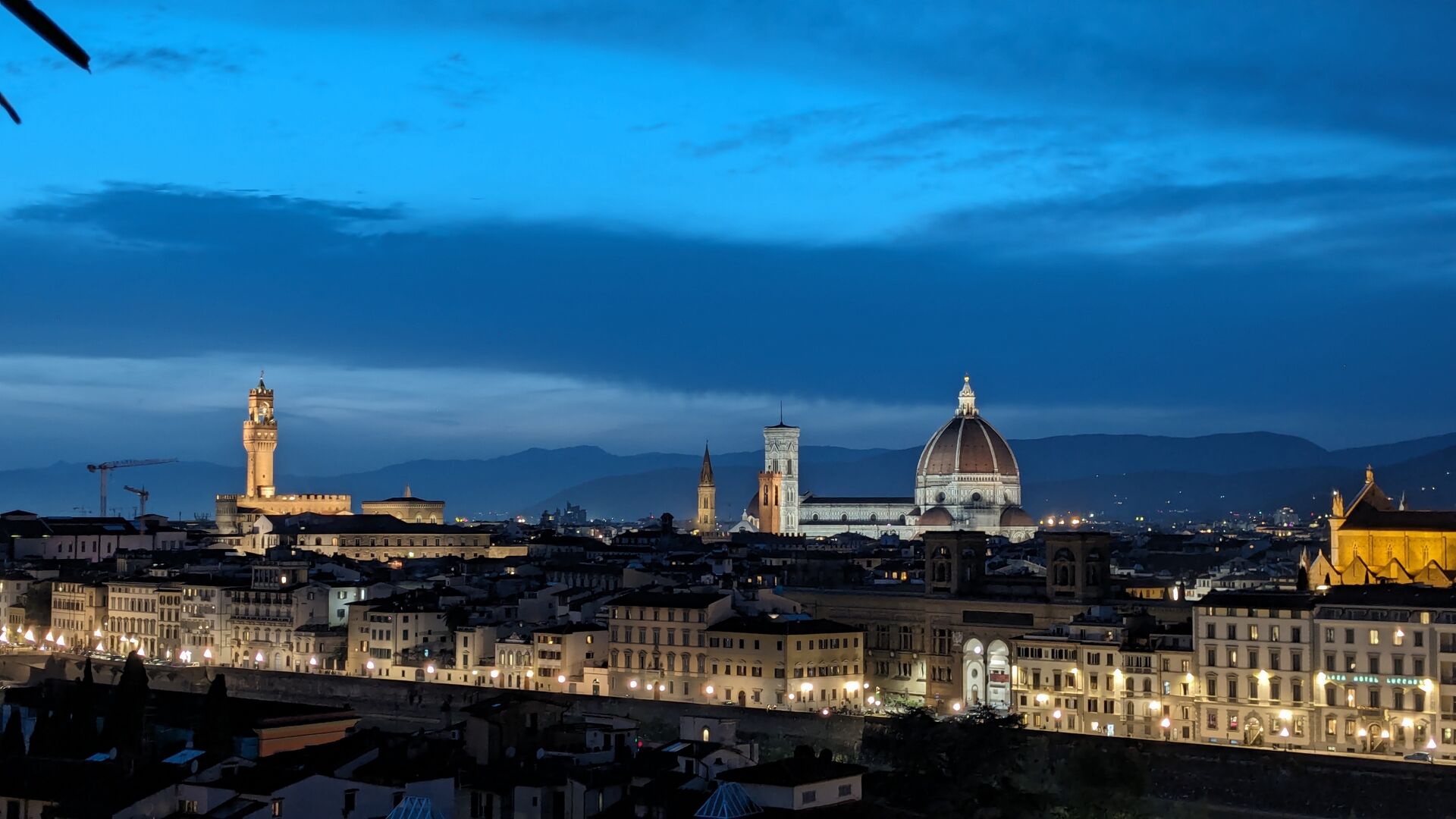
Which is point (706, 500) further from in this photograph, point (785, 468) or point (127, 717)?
point (127, 717)

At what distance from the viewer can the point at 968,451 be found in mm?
175875

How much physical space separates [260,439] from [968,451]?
61.0 meters

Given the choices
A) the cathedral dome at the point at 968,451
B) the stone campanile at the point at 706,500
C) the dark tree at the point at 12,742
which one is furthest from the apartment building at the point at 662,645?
the stone campanile at the point at 706,500

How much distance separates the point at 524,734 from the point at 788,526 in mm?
143814

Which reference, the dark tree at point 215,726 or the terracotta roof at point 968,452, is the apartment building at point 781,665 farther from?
the terracotta roof at point 968,452

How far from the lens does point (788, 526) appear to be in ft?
609

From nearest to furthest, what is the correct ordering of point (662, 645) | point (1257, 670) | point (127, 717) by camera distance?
point (127, 717)
point (1257, 670)
point (662, 645)

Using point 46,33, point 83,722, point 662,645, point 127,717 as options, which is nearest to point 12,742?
point 83,722

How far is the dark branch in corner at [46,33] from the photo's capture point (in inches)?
111

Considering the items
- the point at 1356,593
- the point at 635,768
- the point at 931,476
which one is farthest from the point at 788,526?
the point at 635,768

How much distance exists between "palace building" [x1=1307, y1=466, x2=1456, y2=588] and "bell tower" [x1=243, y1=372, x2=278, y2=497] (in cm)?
10615

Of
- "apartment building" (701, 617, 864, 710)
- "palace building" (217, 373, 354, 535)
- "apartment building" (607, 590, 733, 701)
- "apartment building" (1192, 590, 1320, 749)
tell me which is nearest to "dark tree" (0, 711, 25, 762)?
"apartment building" (701, 617, 864, 710)

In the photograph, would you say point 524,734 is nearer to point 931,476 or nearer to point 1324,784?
point 1324,784

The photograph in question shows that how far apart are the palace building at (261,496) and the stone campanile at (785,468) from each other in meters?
43.1
